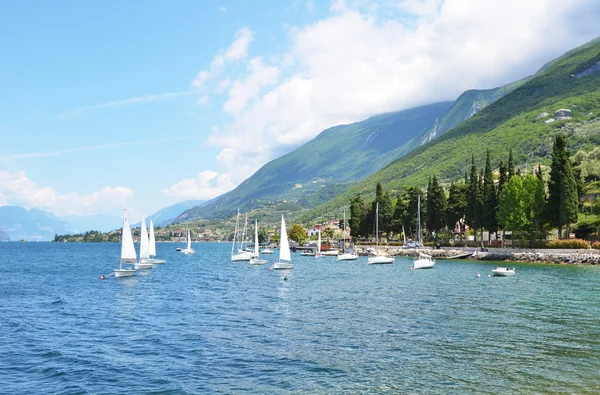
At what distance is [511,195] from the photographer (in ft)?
355

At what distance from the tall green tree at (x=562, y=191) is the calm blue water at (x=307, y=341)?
42975 mm

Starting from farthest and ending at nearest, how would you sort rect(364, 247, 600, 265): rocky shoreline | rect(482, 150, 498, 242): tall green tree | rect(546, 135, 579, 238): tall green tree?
rect(482, 150, 498, 242): tall green tree < rect(546, 135, 579, 238): tall green tree < rect(364, 247, 600, 265): rocky shoreline

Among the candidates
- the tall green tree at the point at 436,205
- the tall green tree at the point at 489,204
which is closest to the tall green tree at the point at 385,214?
the tall green tree at the point at 436,205

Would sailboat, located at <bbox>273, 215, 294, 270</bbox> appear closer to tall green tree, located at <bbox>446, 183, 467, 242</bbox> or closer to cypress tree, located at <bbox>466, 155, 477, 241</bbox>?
cypress tree, located at <bbox>466, 155, 477, 241</bbox>

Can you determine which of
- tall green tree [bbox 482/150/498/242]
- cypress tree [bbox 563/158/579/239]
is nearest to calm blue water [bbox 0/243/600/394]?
cypress tree [bbox 563/158/579/239]

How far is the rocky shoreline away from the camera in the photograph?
87562 millimetres

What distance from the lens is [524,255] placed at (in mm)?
99062

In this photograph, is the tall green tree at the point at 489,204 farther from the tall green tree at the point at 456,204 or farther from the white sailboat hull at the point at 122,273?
the white sailboat hull at the point at 122,273

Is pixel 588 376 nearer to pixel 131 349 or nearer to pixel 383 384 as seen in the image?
pixel 383 384

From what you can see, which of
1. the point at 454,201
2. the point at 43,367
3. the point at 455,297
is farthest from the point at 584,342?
the point at 454,201

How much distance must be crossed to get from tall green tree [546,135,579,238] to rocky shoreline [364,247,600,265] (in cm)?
699

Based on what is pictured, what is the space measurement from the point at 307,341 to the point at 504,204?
91.6m

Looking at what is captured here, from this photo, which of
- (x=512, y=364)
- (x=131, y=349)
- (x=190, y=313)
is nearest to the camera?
(x=512, y=364)

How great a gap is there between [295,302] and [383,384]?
27.0m
